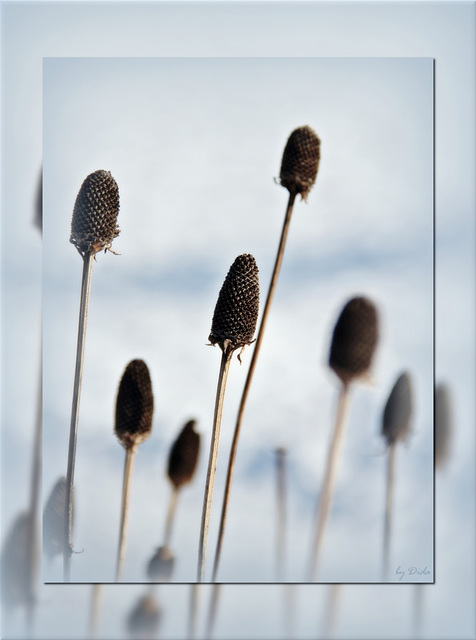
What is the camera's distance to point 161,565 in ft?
6.57

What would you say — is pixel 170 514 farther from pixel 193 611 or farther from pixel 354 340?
pixel 354 340

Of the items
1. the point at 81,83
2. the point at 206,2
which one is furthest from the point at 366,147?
the point at 81,83

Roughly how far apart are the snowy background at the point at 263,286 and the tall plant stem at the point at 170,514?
24mm

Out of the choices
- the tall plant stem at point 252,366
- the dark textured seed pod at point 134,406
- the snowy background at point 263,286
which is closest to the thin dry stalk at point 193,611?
the snowy background at point 263,286

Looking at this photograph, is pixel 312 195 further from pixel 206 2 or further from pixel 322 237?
pixel 206 2

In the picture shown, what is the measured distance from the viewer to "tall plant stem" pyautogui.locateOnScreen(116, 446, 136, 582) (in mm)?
1966

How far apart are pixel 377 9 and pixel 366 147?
349mm

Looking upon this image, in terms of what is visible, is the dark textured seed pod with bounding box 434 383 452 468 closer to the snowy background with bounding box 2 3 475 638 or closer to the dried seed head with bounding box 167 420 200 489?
the snowy background with bounding box 2 3 475 638

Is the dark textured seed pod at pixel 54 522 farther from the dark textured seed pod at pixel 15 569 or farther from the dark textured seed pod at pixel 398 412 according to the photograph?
the dark textured seed pod at pixel 398 412

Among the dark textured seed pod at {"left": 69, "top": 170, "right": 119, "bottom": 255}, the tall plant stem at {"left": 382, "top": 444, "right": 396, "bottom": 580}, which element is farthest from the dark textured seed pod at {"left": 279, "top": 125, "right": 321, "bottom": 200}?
the tall plant stem at {"left": 382, "top": 444, "right": 396, "bottom": 580}

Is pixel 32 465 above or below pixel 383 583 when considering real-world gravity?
above

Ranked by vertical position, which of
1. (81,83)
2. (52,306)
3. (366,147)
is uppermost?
(81,83)

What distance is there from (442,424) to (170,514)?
695mm

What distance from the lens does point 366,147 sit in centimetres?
201
